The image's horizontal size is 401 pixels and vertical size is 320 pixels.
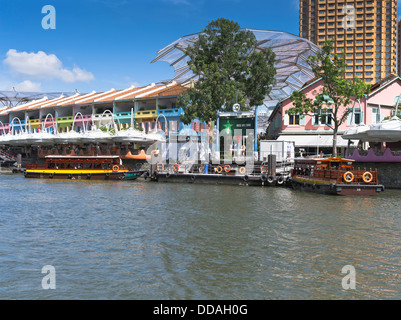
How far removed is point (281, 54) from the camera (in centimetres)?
5616

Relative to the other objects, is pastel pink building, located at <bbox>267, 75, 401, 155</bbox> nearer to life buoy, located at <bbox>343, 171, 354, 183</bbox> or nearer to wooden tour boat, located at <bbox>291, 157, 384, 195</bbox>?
wooden tour boat, located at <bbox>291, 157, 384, 195</bbox>

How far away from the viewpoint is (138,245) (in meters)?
14.1

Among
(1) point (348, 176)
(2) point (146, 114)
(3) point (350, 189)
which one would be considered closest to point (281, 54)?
(2) point (146, 114)

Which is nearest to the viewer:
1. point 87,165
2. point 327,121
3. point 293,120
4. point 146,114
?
point 87,165

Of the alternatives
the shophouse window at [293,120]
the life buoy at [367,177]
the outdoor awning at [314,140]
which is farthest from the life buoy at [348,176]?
the shophouse window at [293,120]

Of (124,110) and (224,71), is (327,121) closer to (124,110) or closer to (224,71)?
(224,71)

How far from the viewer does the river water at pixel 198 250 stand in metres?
10.1

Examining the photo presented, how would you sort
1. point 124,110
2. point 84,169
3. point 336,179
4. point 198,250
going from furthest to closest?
point 124,110, point 84,169, point 336,179, point 198,250

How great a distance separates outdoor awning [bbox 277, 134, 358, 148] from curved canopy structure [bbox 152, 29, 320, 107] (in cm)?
879

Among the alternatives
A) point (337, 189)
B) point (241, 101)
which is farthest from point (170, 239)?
point (241, 101)

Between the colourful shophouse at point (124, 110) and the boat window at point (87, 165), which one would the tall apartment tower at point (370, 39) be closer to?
the colourful shophouse at point (124, 110)

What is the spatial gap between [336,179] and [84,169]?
1069 inches
